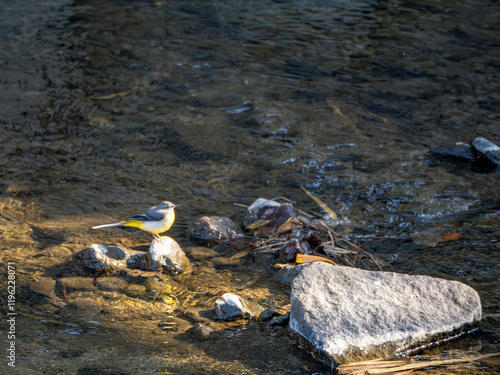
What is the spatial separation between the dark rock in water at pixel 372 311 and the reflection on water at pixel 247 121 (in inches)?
7.9

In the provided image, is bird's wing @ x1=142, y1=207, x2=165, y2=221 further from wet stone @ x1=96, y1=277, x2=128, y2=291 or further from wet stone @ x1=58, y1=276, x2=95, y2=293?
wet stone @ x1=58, y1=276, x2=95, y2=293

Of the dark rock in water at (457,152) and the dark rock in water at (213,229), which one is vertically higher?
the dark rock in water at (457,152)

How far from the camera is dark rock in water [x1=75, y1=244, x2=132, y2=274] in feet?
11.7

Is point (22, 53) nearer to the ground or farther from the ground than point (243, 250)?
farther from the ground

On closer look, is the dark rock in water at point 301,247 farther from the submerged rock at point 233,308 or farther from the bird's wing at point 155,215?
the bird's wing at point 155,215

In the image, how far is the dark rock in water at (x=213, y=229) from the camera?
410 centimetres

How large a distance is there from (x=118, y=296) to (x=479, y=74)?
6.65 m

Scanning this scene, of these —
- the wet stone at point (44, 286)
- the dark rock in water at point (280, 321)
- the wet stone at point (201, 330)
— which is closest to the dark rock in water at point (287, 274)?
the dark rock in water at point (280, 321)

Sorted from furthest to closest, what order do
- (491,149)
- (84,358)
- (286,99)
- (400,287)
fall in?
1. (286,99)
2. (491,149)
3. (400,287)
4. (84,358)

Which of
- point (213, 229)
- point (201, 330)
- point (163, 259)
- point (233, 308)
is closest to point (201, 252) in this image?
point (213, 229)

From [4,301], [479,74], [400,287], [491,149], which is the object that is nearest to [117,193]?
[4,301]

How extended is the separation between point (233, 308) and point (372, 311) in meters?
0.85

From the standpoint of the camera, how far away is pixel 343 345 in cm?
259

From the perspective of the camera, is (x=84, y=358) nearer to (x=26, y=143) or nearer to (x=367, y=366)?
(x=367, y=366)
